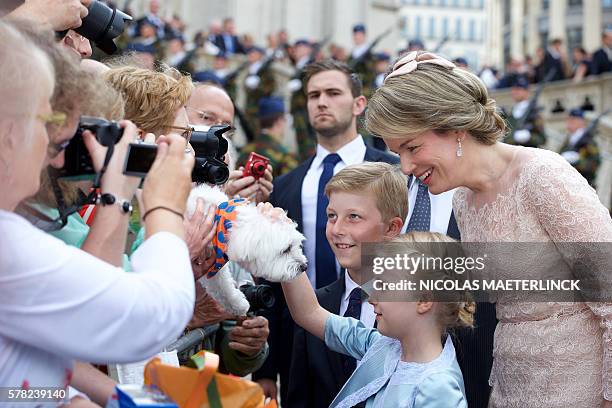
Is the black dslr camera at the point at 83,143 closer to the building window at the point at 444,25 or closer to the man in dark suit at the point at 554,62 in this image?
the man in dark suit at the point at 554,62

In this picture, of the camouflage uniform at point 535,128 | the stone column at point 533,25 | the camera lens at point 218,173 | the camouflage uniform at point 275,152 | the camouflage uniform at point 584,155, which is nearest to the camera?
the camera lens at point 218,173

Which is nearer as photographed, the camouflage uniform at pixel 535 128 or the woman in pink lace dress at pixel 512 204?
the woman in pink lace dress at pixel 512 204

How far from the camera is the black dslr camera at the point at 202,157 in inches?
89.7

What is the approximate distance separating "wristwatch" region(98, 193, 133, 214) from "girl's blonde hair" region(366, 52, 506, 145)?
1.29 meters

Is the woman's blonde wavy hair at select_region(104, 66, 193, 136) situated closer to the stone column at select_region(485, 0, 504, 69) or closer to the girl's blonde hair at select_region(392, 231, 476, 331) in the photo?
the girl's blonde hair at select_region(392, 231, 476, 331)

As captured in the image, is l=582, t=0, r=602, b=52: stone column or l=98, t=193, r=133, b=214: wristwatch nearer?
l=98, t=193, r=133, b=214: wristwatch

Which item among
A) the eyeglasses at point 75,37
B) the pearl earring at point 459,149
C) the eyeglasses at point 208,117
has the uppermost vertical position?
the eyeglasses at point 75,37

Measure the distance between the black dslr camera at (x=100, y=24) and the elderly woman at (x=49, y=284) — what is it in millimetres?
1699

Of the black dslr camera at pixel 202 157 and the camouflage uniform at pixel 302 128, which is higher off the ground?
the black dslr camera at pixel 202 157

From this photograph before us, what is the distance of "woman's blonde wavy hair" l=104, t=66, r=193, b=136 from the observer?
321 cm

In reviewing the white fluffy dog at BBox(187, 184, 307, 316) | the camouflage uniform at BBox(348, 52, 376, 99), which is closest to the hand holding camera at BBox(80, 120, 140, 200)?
the white fluffy dog at BBox(187, 184, 307, 316)

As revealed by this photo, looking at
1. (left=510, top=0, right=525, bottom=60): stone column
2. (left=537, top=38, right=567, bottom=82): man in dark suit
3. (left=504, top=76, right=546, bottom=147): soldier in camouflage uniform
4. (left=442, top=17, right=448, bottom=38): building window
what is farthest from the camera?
(left=442, top=17, right=448, bottom=38): building window

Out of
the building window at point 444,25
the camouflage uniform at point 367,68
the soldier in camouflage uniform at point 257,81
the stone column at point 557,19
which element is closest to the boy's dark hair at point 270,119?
the camouflage uniform at point 367,68

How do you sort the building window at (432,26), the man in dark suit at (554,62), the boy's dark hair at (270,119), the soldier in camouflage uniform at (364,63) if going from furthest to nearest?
the building window at (432,26), the man in dark suit at (554,62), the soldier in camouflage uniform at (364,63), the boy's dark hair at (270,119)
